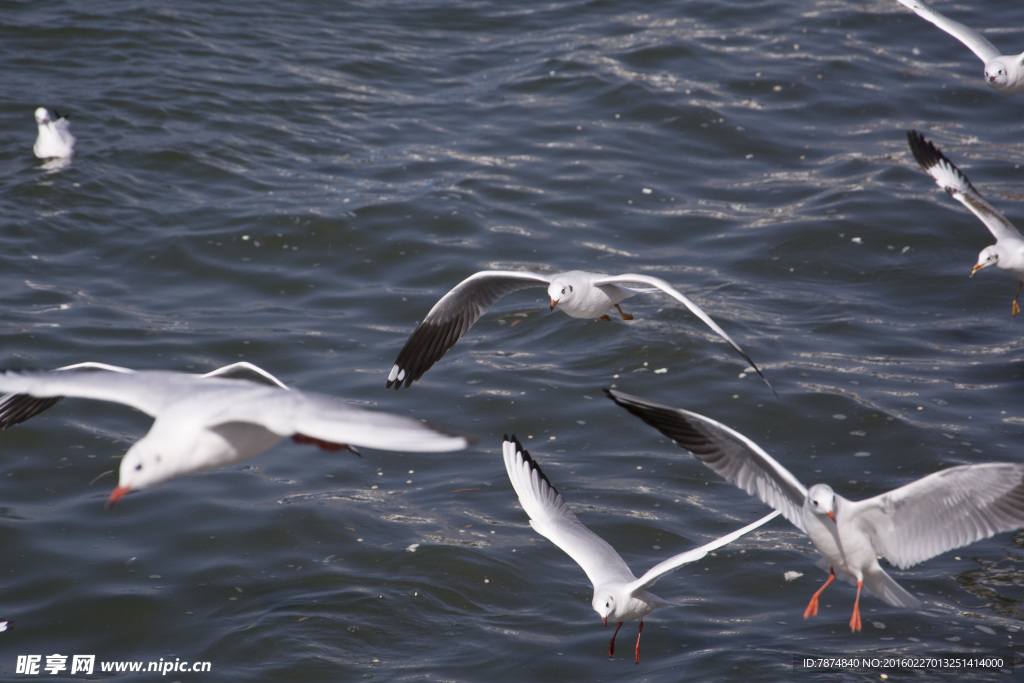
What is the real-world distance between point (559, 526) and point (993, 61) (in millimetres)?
5381

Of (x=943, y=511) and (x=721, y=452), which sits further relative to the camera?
(x=721, y=452)

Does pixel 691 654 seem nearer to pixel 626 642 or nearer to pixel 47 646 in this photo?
pixel 626 642

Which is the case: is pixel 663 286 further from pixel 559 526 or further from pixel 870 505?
pixel 870 505

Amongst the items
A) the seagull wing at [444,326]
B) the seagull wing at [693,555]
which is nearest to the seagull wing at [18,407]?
the seagull wing at [444,326]

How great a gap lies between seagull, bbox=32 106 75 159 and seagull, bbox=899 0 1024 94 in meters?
8.92

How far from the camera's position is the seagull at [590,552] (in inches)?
225

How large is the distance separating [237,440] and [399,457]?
429cm

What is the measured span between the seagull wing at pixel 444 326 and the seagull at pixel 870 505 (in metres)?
2.46

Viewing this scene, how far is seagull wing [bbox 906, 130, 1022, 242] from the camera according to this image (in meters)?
8.75

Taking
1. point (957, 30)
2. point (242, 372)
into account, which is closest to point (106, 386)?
point (242, 372)

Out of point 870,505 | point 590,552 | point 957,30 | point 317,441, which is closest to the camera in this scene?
point 317,441

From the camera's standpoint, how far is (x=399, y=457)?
9211mm

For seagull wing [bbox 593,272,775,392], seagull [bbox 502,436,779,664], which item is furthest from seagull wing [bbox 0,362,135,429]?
seagull wing [bbox 593,272,775,392]

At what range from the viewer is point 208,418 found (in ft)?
15.4
